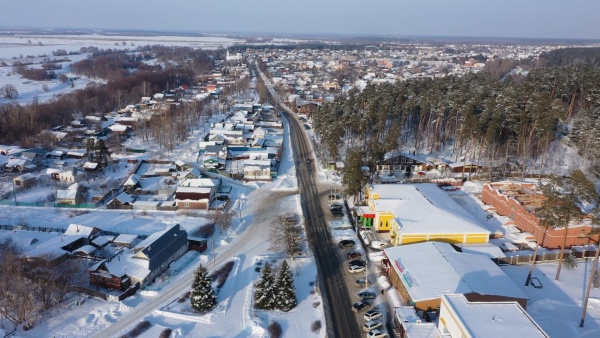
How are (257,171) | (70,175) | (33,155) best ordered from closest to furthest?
(70,175) < (257,171) < (33,155)

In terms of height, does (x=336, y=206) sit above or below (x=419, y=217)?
below

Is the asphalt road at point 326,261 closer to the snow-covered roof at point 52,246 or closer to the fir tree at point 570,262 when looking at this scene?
the fir tree at point 570,262

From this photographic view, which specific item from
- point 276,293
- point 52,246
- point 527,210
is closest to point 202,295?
point 276,293

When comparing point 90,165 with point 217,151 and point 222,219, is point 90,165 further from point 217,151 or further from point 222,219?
point 222,219

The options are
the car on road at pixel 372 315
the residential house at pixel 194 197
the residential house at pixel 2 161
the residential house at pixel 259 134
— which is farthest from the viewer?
the residential house at pixel 259 134

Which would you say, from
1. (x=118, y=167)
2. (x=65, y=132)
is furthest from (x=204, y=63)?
(x=118, y=167)

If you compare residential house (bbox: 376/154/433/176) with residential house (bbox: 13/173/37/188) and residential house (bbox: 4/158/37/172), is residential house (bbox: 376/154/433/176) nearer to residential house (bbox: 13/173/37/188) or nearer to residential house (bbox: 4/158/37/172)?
residential house (bbox: 13/173/37/188)

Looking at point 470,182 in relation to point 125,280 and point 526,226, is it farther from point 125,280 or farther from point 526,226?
point 125,280

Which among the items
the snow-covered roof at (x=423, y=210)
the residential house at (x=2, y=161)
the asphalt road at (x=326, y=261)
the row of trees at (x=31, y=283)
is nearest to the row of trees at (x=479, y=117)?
the asphalt road at (x=326, y=261)
